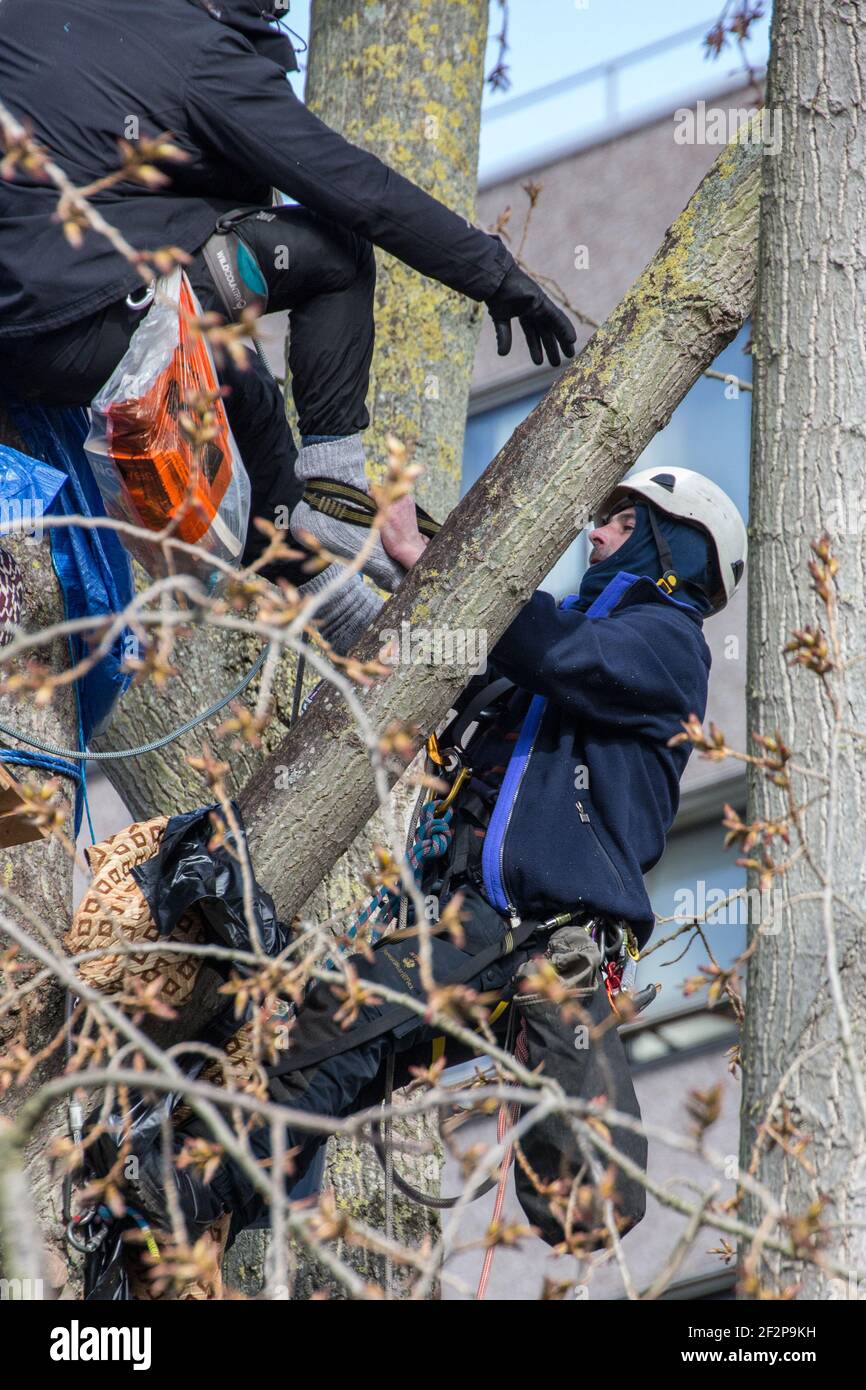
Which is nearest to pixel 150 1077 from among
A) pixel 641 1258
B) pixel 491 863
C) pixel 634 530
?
pixel 491 863

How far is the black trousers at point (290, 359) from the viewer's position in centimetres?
344

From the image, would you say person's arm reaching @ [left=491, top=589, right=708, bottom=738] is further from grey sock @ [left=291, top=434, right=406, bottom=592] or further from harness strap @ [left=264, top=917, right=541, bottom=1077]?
harness strap @ [left=264, top=917, right=541, bottom=1077]

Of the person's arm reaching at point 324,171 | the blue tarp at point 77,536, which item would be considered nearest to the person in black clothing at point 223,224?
the person's arm reaching at point 324,171

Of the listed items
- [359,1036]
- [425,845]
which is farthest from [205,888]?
[425,845]

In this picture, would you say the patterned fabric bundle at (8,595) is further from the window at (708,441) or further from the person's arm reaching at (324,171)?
the window at (708,441)

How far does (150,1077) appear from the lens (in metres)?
2.01

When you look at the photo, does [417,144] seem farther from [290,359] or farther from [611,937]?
[611,937]

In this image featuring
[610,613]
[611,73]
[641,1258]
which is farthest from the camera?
[611,73]

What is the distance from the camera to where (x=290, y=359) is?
3818 millimetres

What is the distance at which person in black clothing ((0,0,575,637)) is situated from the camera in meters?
3.34

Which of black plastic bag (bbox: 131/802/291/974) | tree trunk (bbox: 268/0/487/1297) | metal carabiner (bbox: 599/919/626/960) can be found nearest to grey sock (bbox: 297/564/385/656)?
black plastic bag (bbox: 131/802/291/974)

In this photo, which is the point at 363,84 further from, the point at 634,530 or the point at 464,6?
the point at 634,530

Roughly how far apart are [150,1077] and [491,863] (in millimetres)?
1626
